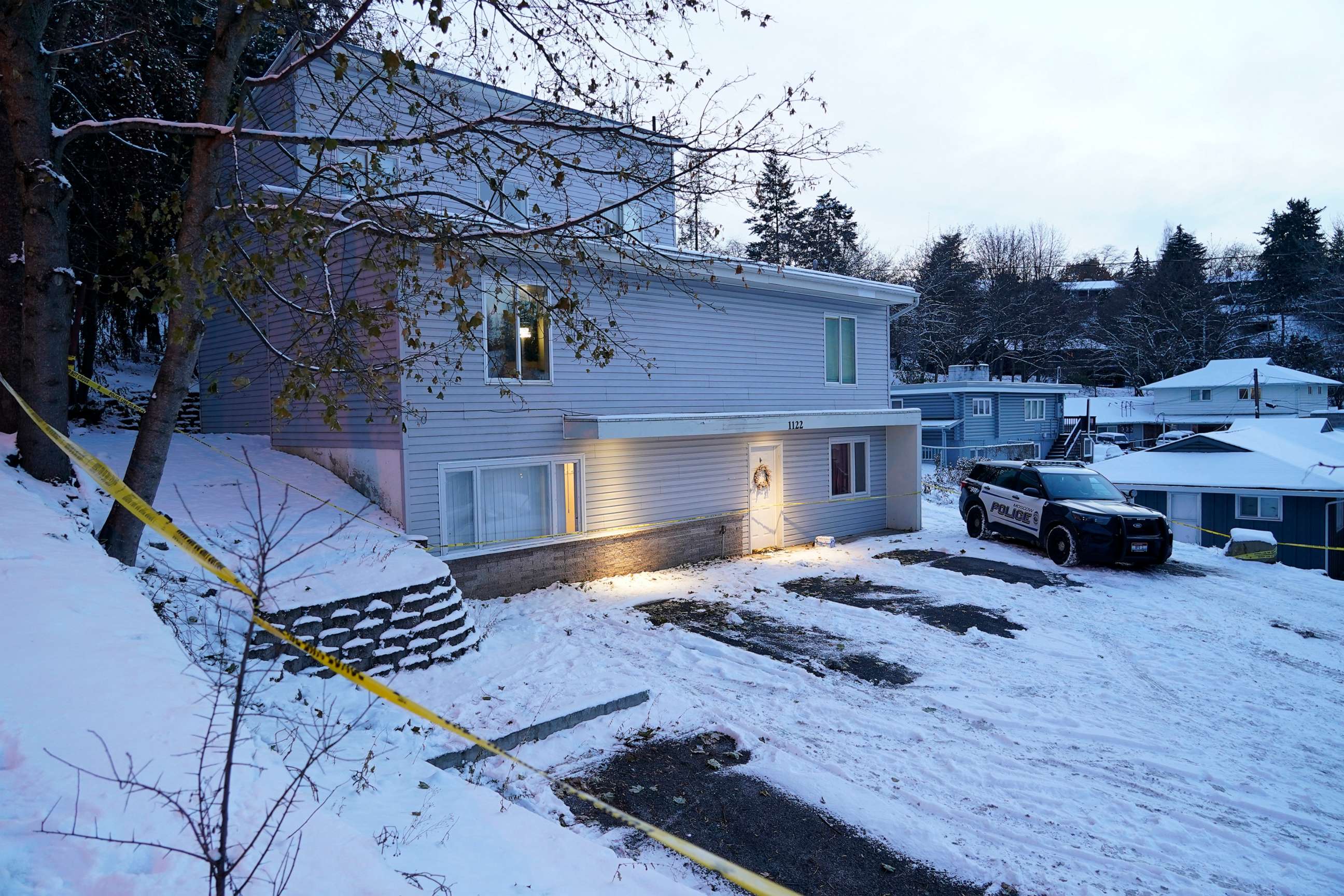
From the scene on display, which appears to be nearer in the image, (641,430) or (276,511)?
(276,511)

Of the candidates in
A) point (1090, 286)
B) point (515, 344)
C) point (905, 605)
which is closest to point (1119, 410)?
point (1090, 286)

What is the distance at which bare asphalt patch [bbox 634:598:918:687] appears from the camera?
8992 millimetres

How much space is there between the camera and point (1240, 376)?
44250 mm

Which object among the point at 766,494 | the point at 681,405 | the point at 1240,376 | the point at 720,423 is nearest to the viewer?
the point at 720,423

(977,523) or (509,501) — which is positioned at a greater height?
(509,501)

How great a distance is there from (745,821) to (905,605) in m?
6.95

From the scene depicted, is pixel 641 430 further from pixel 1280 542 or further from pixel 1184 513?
pixel 1280 542

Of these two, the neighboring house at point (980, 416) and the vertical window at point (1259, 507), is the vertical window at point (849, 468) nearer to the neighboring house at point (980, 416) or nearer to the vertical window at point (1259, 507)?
the vertical window at point (1259, 507)

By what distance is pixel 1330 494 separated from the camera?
70.1 feet

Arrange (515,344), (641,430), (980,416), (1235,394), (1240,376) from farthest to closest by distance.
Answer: (1235,394)
(1240,376)
(980,416)
(641,430)
(515,344)

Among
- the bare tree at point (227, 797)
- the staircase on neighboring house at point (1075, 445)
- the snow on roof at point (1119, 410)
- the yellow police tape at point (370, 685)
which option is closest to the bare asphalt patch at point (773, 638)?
the yellow police tape at point (370, 685)

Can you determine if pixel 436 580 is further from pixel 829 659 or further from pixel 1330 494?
pixel 1330 494

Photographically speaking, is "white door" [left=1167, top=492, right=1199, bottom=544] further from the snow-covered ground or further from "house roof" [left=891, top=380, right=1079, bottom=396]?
the snow-covered ground

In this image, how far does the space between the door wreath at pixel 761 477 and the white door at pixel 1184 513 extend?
1511cm
